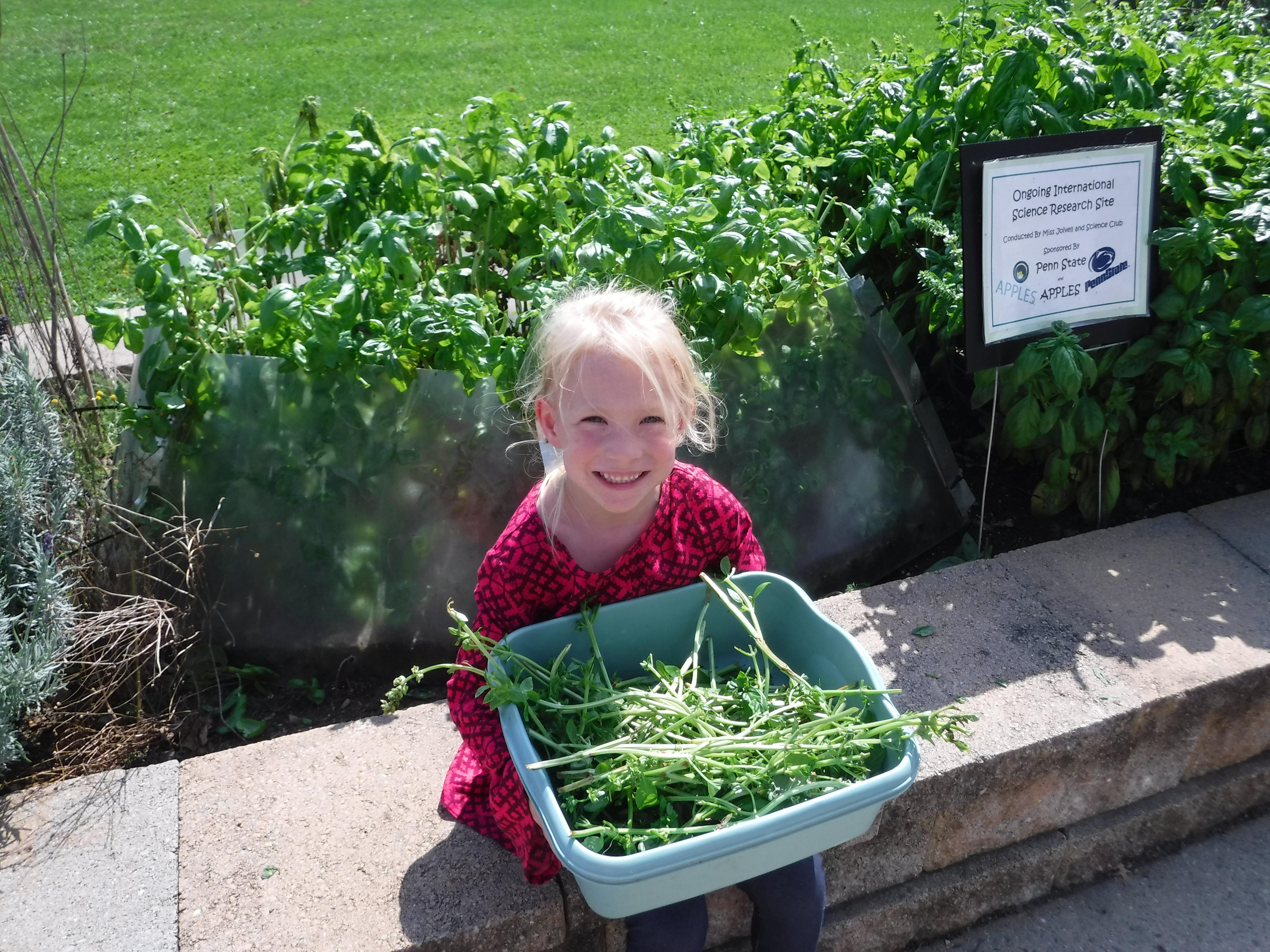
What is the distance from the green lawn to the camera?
634cm

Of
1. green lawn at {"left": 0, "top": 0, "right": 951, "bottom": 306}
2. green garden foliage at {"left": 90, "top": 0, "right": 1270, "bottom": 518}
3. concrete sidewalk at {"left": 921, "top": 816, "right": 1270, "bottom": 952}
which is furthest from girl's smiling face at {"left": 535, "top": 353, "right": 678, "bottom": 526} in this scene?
green lawn at {"left": 0, "top": 0, "right": 951, "bottom": 306}

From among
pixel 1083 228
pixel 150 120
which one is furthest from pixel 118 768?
pixel 150 120

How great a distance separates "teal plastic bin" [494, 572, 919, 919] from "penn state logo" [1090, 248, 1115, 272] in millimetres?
1378

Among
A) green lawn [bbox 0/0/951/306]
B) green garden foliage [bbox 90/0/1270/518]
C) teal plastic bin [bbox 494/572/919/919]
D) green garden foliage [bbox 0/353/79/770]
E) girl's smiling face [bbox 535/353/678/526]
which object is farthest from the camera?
green lawn [bbox 0/0/951/306]

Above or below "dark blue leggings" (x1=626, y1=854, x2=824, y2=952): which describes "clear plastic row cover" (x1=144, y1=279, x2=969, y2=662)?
above

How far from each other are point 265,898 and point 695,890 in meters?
0.82

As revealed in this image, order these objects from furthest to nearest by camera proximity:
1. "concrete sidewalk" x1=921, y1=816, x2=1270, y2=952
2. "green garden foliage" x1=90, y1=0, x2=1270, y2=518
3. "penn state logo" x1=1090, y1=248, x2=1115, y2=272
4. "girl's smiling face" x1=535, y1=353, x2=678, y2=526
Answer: "penn state logo" x1=1090, y1=248, x2=1115, y2=272 → "green garden foliage" x1=90, y1=0, x2=1270, y2=518 → "concrete sidewalk" x1=921, y1=816, x2=1270, y2=952 → "girl's smiling face" x1=535, y1=353, x2=678, y2=526

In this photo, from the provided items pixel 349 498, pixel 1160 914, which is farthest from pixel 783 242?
pixel 1160 914

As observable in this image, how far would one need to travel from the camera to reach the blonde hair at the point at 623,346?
1666mm

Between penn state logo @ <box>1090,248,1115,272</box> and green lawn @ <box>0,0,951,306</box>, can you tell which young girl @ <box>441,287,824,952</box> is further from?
green lawn @ <box>0,0,951,306</box>

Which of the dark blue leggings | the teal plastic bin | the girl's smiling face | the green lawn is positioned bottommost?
the dark blue leggings

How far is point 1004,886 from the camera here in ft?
7.20

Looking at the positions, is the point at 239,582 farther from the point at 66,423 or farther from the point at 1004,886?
the point at 1004,886

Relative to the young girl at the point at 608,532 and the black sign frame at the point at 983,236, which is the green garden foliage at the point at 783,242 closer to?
the black sign frame at the point at 983,236
